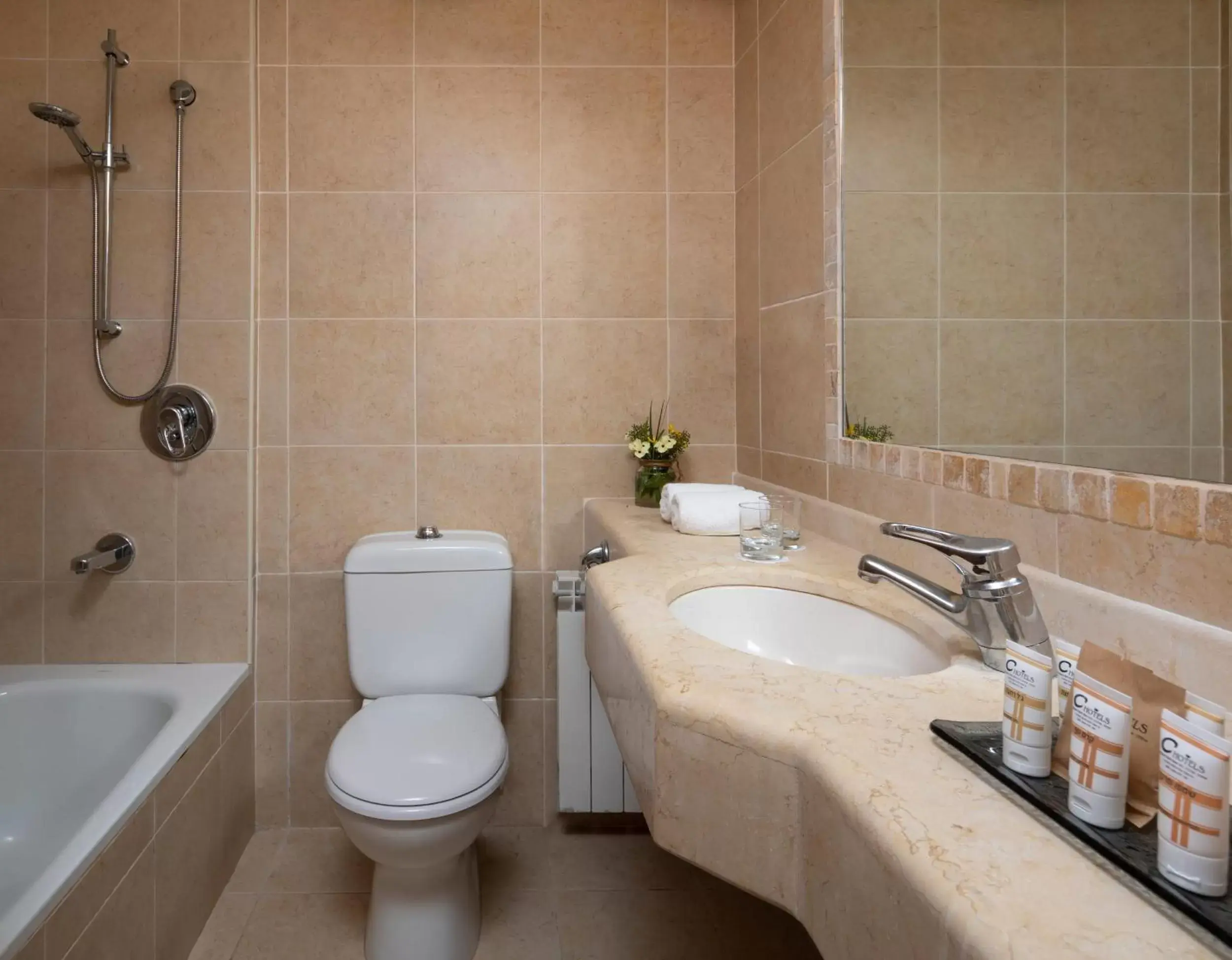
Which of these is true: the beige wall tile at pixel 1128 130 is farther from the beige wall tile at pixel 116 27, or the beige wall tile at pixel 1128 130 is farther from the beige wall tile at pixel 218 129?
the beige wall tile at pixel 116 27

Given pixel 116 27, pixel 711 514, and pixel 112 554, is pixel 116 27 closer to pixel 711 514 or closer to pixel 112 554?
pixel 112 554

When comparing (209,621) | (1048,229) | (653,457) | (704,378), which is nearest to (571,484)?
(653,457)

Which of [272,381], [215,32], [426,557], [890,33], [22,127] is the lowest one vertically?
[426,557]

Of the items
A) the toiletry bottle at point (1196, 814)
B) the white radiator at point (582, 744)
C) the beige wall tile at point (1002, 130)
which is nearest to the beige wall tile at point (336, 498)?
the white radiator at point (582, 744)

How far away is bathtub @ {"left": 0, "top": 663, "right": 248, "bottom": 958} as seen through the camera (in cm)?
184

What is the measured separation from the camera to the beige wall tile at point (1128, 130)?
739 mm

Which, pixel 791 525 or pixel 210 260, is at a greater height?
pixel 210 260

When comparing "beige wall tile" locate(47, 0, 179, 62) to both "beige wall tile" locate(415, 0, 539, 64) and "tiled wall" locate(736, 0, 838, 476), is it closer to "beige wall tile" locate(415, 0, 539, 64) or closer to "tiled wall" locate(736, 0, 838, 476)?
"beige wall tile" locate(415, 0, 539, 64)

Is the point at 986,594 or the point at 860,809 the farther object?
the point at 986,594

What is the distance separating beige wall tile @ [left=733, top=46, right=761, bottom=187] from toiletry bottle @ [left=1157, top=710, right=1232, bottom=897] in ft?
6.02

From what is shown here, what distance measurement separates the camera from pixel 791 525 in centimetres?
152

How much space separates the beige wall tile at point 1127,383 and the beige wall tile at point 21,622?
242cm

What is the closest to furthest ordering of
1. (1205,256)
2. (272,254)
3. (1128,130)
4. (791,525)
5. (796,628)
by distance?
1. (1205,256)
2. (1128,130)
3. (796,628)
4. (791,525)
5. (272,254)

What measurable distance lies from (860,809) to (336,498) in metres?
1.92
